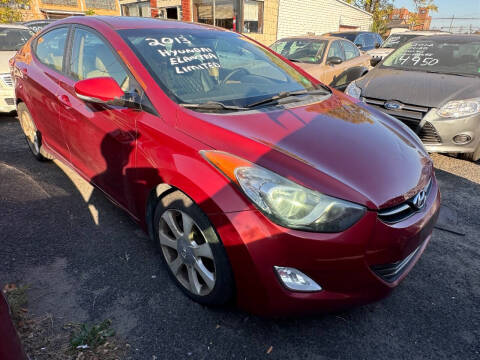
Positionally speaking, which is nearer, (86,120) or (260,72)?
(86,120)

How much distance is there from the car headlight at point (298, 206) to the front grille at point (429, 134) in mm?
2877

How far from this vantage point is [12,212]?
9.22ft

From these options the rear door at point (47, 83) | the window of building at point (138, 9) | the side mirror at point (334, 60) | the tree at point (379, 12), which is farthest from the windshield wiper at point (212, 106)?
the tree at point (379, 12)

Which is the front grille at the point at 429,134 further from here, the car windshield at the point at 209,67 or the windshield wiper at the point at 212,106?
the windshield wiper at the point at 212,106

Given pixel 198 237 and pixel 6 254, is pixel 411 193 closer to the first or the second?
pixel 198 237

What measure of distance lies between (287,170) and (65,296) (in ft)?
5.16

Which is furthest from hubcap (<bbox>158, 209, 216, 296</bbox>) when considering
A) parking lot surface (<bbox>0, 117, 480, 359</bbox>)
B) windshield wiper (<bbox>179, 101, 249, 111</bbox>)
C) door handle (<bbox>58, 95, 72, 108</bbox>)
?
door handle (<bbox>58, 95, 72, 108</bbox>)

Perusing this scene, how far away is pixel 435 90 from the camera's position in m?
3.95

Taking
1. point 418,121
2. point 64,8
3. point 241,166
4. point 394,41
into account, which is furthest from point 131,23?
point 64,8

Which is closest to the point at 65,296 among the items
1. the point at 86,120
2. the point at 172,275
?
the point at 172,275

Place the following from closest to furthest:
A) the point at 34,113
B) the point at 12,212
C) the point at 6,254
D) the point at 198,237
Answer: the point at 198,237 < the point at 6,254 < the point at 12,212 < the point at 34,113

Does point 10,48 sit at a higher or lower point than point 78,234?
higher

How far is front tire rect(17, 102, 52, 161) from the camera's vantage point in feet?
11.3

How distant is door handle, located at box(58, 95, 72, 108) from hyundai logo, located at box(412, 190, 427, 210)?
8.12 ft
